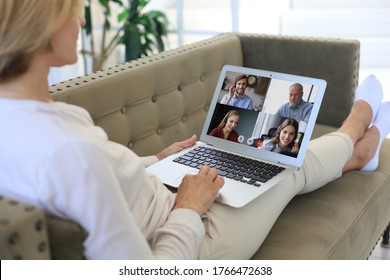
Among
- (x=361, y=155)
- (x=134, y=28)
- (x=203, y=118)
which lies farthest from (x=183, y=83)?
(x=134, y=28)

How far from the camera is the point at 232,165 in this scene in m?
1.49

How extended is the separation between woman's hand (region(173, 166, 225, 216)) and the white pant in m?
0.04

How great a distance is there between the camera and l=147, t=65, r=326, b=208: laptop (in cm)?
143

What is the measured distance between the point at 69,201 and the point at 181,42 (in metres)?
3.23

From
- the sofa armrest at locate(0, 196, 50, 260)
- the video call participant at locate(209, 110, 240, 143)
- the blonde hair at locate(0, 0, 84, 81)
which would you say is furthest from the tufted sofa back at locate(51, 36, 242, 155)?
the sofa armrest at locate(0, 196, 50, 260)

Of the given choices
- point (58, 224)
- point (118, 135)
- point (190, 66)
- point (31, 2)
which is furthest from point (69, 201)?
point (190, 66)

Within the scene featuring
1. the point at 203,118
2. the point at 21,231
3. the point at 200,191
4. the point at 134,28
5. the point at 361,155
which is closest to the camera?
the point at 21,231

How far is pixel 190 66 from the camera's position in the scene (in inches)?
77.6

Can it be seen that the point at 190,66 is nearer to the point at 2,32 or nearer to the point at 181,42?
the point at 2,32

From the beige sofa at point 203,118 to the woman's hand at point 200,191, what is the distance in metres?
0.22

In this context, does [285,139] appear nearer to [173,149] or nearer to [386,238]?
[173,149]

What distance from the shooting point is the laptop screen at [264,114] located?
148cm

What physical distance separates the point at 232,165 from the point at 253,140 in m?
0.11

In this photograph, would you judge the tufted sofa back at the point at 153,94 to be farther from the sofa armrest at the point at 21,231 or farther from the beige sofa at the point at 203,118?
the sofa armrest at the point at 21,231
